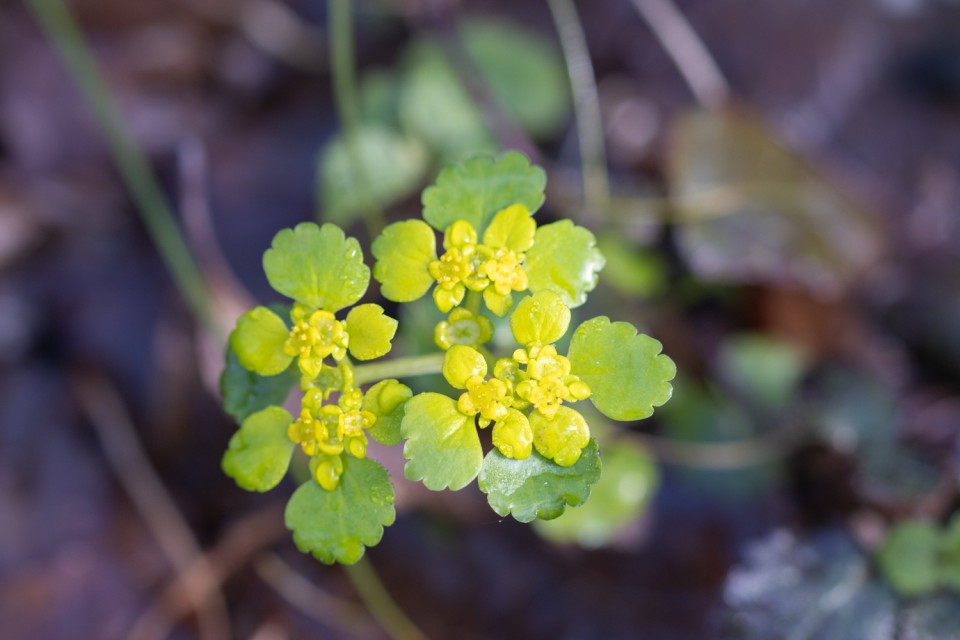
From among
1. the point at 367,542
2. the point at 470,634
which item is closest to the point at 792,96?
the point at 470,634

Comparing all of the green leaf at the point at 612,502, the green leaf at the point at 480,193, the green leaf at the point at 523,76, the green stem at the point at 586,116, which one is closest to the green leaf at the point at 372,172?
the green leaf at the point at 523,76

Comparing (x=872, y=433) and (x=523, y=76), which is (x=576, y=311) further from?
(x=523, y=76)

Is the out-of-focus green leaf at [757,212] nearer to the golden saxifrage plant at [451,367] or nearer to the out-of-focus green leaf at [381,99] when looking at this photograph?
the out-of-focus green leaf at [381,99]

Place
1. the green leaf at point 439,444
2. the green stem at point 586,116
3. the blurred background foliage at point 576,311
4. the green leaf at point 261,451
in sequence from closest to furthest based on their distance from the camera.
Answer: the green leaf at point 439,444
the green leaf at point 261,451
the blurred background foliage at point 576,311
the green stem at point 586,116

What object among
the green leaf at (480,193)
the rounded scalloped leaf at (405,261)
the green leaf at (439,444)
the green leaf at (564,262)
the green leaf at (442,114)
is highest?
the green leaf at (442,114)

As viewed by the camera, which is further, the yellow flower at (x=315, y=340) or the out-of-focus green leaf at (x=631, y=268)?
the out-of-focus green leaf at (x=631, y=268)

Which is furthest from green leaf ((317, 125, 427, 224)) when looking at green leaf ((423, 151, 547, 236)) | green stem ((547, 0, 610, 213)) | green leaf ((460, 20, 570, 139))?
green leaf ((423, 151, 547, 236))

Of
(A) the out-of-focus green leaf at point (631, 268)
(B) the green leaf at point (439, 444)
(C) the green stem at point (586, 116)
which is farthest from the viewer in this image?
(C) the green stem at point (586, 116)

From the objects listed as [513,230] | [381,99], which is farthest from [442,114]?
[513,230]
